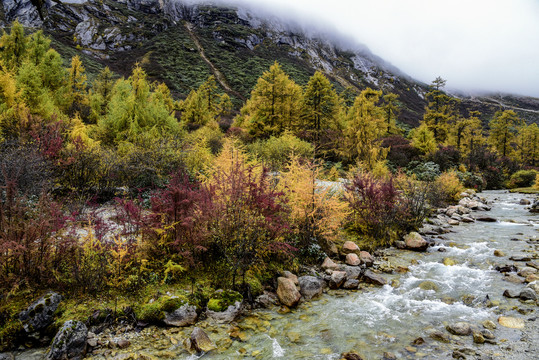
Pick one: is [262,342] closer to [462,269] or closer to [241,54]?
[462,269]

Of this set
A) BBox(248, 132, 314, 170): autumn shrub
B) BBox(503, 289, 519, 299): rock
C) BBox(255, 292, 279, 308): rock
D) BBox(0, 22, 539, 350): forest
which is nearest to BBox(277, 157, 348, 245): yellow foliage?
BBox(0, 22, 539, 350): forest

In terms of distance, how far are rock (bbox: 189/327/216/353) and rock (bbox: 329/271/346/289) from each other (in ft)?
10.6

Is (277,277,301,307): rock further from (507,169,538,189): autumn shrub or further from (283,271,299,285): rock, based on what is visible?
(507,169,538,189): autumn shrub

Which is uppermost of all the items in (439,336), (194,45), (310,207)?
(194,45)

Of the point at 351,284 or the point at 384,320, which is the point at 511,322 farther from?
the point at 351,284

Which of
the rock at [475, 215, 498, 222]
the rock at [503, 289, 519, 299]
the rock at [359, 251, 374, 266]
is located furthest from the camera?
the rock at [475, 215, 498, 222]

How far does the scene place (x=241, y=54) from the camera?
9631 cm

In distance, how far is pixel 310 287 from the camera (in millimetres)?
5957

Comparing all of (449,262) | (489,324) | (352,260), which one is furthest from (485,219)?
(489,324)

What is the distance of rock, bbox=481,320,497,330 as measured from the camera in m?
4.61

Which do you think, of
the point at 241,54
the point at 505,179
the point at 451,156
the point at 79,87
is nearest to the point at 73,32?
the point at 241,54

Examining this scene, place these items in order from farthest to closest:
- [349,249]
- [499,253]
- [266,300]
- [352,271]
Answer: [499,253]
[349,249]
[352,271]
[266,300]

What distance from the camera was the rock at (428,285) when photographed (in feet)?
20.5

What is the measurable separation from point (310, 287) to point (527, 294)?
4.33m
